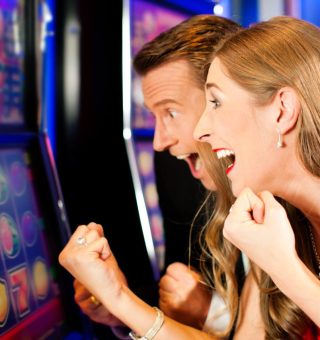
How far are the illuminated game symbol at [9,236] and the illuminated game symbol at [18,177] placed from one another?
90 mm

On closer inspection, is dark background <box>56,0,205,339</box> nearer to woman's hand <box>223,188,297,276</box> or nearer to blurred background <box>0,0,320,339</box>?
blurred background <box>0,0,320,339</box>

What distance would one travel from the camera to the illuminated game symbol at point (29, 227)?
1.53 meters

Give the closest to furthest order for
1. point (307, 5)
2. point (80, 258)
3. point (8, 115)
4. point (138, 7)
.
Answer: point (80, 258), point (8, 115), point (138, 7), point (307, 5)

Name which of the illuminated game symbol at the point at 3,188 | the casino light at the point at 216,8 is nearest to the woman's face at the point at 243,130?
the illuminated game symbol at the point at 3,188

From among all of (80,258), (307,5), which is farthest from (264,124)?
(307,5)

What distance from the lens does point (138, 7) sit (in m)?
2.40

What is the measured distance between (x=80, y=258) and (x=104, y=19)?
4.67 feet

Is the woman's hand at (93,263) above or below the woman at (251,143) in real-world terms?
below

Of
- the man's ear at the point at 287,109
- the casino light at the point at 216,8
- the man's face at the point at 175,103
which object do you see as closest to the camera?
the man's ear at the point at 287,109

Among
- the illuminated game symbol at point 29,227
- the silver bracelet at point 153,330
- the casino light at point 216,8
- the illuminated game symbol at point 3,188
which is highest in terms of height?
the casino light at point 216,8

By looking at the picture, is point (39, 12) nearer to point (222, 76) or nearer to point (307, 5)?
point (222, 76)

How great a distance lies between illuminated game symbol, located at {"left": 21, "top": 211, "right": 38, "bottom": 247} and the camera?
1532mm

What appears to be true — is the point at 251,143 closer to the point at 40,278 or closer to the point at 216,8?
the point at 40,278

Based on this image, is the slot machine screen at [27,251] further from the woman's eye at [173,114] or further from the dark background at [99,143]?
the dark background at [99,143]
